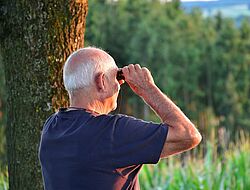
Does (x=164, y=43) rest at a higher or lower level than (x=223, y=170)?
lower

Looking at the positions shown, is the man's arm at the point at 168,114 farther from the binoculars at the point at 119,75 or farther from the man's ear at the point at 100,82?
the man's ear at the point at 100,82

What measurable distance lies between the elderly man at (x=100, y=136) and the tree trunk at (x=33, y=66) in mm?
1428

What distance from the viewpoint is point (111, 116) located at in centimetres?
291

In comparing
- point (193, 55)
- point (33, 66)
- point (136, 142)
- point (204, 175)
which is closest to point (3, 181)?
point (204, 175)

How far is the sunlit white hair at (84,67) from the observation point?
9.55 feet

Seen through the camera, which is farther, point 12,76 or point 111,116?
point 12,76

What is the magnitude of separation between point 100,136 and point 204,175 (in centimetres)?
376

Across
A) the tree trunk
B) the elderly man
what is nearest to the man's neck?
the elderly man

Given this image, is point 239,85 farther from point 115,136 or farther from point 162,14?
point 115,136

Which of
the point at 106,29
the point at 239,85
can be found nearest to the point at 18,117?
the point at 106,29

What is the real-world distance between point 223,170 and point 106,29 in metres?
38.8

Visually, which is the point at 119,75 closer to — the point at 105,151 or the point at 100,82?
the point at 100,82

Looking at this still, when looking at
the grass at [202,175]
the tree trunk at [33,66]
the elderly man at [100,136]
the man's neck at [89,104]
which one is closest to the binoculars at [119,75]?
the elderly man at [100,136]

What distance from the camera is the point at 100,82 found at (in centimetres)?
291
